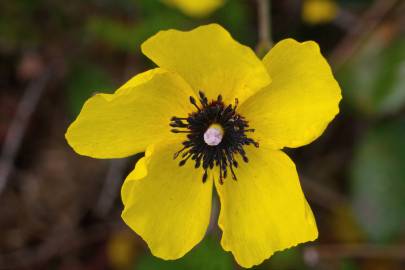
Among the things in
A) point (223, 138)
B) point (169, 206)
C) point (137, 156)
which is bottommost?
point (137, 156)

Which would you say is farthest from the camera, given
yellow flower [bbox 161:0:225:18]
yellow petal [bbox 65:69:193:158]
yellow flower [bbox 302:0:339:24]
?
yellow flower [bbox 302:0:339:24]

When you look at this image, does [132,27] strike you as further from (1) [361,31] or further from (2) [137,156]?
(1) [361,31]

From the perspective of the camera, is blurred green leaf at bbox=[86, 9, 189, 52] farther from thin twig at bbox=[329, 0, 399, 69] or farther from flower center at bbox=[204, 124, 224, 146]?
flower center at bbox=[204, 124, 224, 146]

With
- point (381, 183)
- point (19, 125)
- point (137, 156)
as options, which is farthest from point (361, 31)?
point (19, 125)

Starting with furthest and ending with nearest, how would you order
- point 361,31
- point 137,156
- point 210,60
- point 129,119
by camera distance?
point 137,156
point 361,31
point 129,119
point 210,60

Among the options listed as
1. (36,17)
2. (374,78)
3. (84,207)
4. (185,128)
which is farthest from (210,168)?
(36,17)

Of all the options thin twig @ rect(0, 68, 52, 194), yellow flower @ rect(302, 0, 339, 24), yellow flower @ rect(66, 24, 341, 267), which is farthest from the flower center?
thin twig @ rect(0, 68, 52, 194)

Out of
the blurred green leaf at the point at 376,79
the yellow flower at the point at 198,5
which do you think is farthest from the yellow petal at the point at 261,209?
the blurred green leaf at the point at 376,79

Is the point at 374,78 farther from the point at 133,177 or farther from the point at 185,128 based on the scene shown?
the point at 133,177
